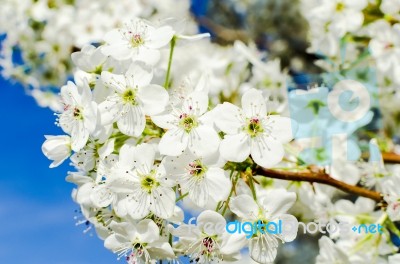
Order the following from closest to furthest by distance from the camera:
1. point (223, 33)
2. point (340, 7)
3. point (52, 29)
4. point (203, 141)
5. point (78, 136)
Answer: point (203, 141) < point (78, 136) < point (340, 7) < point (52, 29) < point (223, 33)

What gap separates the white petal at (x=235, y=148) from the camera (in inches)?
38.7

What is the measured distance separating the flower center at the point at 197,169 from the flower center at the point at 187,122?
55mm

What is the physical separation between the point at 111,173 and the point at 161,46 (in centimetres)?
26

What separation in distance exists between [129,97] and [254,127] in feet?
0.74

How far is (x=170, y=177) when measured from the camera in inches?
39.8

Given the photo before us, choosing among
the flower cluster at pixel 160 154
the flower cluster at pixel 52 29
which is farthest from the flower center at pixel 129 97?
the flower cluster at pixel 52 29

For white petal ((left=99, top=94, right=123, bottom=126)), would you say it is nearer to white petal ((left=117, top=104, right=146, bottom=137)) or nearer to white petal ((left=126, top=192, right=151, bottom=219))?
white petal ((left=117, top=104, right=146, bottom=137))

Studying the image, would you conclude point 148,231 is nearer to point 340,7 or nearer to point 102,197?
point 102,197

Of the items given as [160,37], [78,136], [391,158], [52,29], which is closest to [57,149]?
[78,136]

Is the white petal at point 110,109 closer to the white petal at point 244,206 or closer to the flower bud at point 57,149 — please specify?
the flower bud at point 57,149

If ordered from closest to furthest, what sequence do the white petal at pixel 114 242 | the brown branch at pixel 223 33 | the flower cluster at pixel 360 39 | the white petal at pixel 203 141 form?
the white petal at pixel 203 141
the white petal at pixel 114 242
the flower cluster at pixel 360 39
the brown branch at pixel 223 33

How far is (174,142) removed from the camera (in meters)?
1.00

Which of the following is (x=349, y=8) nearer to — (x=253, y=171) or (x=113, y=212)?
(x=253, y=171)

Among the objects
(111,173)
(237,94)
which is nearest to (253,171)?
(111,173)
